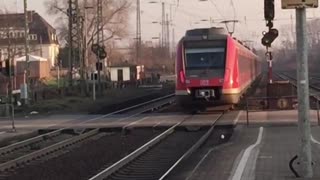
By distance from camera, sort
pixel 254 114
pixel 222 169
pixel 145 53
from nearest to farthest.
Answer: pixel 222 169, pixel 254 114, pixel 145 53

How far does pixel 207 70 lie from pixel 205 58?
573mm

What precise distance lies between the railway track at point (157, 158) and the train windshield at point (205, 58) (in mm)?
6224

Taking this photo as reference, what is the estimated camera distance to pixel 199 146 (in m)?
17.6

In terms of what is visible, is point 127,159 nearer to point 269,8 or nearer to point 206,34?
point 269,8

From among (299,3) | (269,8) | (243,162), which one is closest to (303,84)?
(299,3)

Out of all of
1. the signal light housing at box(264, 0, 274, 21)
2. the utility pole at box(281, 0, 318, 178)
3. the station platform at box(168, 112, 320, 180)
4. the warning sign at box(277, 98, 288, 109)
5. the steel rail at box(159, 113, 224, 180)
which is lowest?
the steel rail at box(159, 113, 224, 180)

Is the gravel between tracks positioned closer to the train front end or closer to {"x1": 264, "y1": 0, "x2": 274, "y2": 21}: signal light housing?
{"x1": 264, "y1": 0, "x2": 274, "y2": 21}: signal light housing

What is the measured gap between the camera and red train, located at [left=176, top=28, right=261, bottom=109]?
27484mm

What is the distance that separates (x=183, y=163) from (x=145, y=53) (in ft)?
361

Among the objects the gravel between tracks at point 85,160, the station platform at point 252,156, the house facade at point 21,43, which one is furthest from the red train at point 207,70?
the house facade at point 21,43

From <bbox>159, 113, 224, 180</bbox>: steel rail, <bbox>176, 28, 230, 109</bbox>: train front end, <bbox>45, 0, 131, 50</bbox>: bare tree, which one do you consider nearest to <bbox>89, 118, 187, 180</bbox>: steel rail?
<bbox>159, 113, 224, 180</bbox>: steel rail

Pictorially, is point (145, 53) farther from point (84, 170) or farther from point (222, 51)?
point (84, 170)

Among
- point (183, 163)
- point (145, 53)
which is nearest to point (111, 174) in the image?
point (183, 163)

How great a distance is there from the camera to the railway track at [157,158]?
12.8 metres
